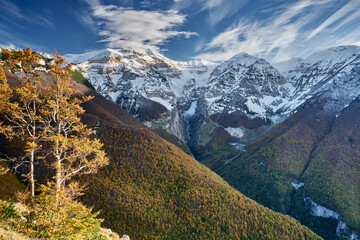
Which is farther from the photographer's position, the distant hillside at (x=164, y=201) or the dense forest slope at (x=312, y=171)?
the dense forest slope at (x=312, y=171)

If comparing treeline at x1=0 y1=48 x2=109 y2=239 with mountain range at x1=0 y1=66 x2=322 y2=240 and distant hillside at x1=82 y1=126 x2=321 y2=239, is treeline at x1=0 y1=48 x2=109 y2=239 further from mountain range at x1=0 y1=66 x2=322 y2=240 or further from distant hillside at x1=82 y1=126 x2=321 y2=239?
distant hillside at x1=82 y1=126 x2=321 y2=239

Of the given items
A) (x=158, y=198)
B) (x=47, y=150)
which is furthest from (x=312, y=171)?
(x=47, y=150)

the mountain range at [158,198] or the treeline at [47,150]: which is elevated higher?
the treeline at [47,150]

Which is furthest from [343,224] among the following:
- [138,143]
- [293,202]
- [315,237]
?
[138,143]

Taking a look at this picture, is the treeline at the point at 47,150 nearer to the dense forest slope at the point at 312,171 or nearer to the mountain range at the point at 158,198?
the mountain range at the point at 158,198

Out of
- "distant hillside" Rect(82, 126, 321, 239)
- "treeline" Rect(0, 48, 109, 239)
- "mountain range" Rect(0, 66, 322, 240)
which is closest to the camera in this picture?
"treeline" Rect(0, 48, 109, 239)

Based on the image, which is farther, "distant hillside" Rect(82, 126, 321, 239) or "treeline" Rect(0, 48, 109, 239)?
"distant hillside" Rect(82, 126, 321, 239)

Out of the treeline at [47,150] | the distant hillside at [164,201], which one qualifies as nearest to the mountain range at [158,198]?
the distant hillside at [164,201]

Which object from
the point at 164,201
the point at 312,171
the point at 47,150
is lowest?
the point at 164,201

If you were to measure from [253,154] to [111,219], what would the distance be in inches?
5355

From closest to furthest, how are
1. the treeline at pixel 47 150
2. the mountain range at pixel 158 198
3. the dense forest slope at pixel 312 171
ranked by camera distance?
the treeline at pixel 47 150, the mountain range at pixel 158 198, the dense forest slope at pixel 312 171

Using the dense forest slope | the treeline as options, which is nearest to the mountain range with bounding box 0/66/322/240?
the treeline

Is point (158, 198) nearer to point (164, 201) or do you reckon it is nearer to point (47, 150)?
point (164, 201)

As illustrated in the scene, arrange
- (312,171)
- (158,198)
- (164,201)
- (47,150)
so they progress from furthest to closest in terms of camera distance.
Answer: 1. (312,171)
2. (158,198)
3. (164,201)
4. (47,150)
